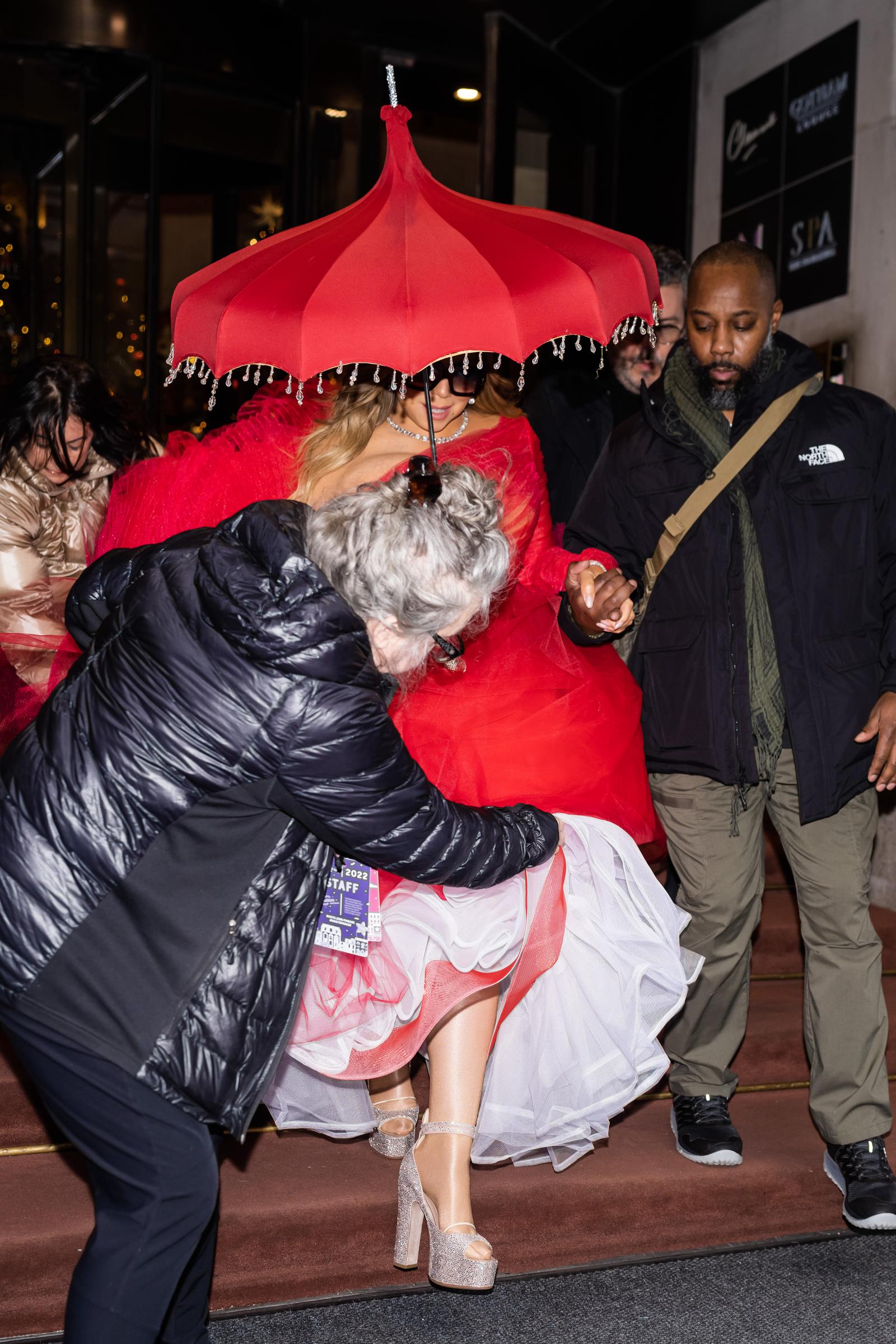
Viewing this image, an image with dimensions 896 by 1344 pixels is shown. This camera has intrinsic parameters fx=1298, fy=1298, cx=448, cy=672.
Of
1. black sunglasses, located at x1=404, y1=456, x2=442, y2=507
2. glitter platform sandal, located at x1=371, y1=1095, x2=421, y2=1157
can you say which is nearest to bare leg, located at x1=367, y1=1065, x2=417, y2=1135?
glitter platform sandal, located at x1=371, y1=1095, x2=421, y2=1157

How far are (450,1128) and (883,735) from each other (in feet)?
4.11

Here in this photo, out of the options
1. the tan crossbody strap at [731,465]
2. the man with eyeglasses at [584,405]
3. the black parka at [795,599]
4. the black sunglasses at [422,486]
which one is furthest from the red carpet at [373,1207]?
the man with eyeglasses at [584,405]

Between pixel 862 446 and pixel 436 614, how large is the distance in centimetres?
145

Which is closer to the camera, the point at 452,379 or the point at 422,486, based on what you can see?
the point at 422,486

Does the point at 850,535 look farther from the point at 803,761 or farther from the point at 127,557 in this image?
the point at 127,557

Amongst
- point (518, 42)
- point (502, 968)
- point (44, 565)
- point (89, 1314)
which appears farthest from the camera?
point (518, 42)

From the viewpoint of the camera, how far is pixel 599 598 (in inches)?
109

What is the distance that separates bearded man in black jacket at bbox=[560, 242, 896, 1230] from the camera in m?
2.87

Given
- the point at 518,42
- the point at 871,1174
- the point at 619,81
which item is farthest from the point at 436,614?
the point at 619,81

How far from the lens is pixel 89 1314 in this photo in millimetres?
1779

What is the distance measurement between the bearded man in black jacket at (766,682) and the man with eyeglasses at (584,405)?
0.75 metres

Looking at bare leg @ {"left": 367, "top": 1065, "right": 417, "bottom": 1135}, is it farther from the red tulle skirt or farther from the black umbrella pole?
the black umbrella pole

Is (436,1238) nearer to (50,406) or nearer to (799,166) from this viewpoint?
(50,406)

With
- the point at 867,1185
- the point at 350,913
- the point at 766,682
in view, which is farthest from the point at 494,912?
the point at 867,1185
